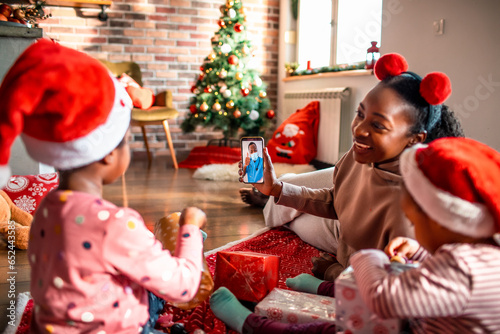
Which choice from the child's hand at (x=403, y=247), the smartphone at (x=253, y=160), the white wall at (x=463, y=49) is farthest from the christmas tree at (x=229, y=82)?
the child's hand at (x=403, y=247)

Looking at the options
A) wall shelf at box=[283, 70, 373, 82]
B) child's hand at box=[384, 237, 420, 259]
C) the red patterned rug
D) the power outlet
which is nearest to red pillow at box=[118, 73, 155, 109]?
wall shelf at box=[283, 70, 373, 82]

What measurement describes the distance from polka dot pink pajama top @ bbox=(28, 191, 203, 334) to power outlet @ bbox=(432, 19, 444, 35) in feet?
6.91

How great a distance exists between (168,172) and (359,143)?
268 cm

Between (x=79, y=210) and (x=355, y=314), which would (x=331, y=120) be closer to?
(x=355, y=314)

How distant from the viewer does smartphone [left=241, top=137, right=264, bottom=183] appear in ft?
4.58

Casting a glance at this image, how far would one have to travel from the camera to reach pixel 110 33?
14.4 ft

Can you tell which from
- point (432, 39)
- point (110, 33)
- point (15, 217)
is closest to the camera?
point (15, 217)

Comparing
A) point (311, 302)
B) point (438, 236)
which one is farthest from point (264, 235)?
point (438, 236)

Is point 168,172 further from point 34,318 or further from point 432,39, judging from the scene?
point 34,318

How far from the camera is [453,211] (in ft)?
2.43

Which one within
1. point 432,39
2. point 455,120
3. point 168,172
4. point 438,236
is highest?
point 432,39

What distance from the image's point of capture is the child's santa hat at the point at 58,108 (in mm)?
676

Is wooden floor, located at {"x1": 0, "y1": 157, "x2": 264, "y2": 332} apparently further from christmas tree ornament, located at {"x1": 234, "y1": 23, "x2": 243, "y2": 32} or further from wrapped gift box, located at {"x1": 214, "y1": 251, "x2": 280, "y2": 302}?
christmas tree ornament, located at {"x1": 234, "y1": 23, "x2": 243, "y2": 32}

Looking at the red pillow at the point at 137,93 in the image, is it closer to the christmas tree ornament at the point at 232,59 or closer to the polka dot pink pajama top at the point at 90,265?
the christmas tree ornament at the point at 232,59
